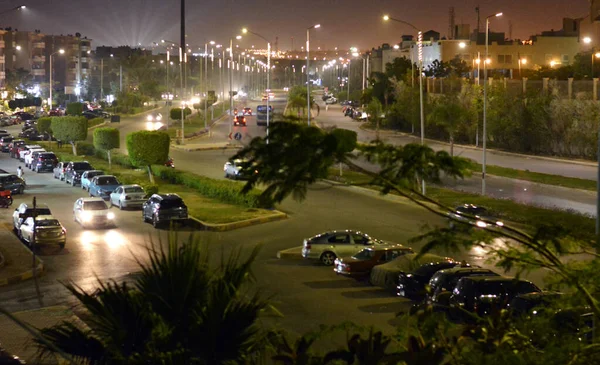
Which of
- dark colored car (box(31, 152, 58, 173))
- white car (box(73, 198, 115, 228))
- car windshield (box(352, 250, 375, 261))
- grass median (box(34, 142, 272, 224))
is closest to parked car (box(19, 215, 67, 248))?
white car (box(73, 198, 115, 228))

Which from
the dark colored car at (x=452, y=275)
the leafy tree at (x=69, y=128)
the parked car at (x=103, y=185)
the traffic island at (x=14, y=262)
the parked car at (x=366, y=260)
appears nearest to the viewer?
the dark colored car at (x=452, y=275)

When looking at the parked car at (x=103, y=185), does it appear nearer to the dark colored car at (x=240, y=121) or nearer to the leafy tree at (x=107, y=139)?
the leafy tree at (x=107, y=139)

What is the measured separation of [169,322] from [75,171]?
121 ft

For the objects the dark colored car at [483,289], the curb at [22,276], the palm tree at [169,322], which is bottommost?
the curb at [22,276]

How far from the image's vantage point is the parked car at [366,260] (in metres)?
22.6

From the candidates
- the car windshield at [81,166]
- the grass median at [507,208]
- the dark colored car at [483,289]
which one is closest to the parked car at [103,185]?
the car windshield at [81,166]

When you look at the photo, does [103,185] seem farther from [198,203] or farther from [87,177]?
[198,203]

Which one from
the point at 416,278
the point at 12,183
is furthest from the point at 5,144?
the point at 416,278

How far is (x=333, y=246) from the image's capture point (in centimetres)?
2452

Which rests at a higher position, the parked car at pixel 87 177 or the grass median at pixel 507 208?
the parked car at pixel 87 177

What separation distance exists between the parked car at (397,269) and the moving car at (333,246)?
7.91ft

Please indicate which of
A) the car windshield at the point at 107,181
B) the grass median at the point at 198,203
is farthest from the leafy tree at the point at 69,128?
the car windshield at the point at 107,181

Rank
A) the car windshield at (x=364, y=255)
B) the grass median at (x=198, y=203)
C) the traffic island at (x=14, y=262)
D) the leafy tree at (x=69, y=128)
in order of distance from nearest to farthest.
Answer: the traffic island at (x=14, y=262) < the car windshield at (x=364, y=255) < the grass median at (x=198, y=203) < the leafy tree at (x=69, y=128)

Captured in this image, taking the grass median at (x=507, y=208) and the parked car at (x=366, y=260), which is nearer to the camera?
the parked car at (x=366, y=260)
